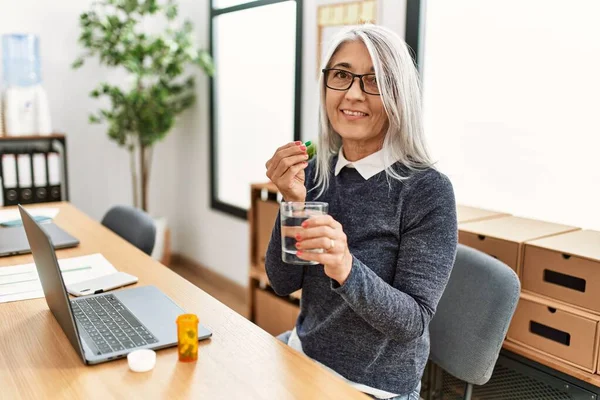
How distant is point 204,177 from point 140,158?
1.46ft

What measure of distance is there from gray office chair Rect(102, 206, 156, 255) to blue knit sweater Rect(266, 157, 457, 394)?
72cm

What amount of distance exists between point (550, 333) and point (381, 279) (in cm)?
75

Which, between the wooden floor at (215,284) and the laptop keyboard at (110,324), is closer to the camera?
the laptop keyboard at (110,324)

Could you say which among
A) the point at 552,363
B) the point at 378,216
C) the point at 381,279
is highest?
the point at 378,216

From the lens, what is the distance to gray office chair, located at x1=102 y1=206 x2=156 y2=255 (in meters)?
2.14

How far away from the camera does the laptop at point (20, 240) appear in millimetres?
1942

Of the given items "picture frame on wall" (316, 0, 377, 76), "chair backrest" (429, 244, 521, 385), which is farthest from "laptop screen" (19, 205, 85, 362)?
"picture frame on wall" (316, 0, 377, 76)

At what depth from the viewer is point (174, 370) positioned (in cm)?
115

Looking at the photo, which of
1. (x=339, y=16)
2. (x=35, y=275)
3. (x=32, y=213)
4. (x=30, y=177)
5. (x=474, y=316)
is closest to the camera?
(x=474, y=316)

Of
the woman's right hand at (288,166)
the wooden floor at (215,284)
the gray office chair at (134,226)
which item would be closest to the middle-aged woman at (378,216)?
the woman's right hand at (288,166)

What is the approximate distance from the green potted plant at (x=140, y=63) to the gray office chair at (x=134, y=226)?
1.41m

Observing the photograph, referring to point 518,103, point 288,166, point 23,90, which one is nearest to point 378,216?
point 288,166

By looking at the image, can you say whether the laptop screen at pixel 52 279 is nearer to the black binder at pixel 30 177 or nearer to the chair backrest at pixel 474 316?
the chair backrest at pixel 474 316

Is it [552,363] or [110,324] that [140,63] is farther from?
[552,363]
